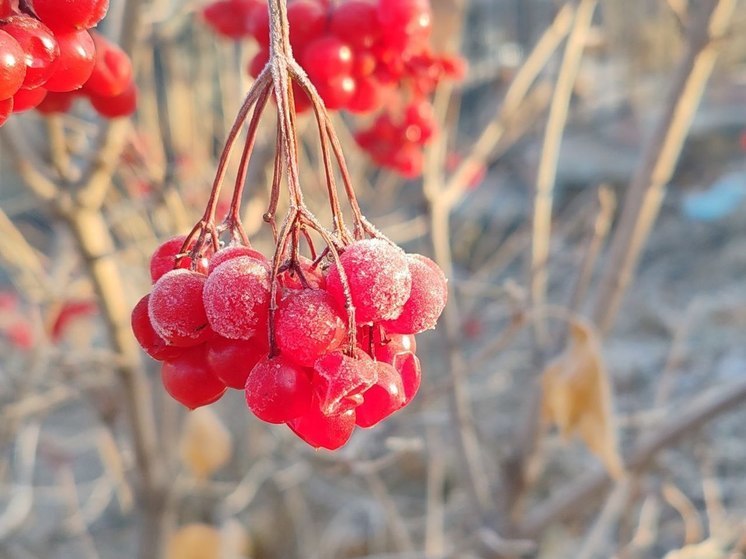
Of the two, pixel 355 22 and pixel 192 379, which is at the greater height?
pixel 355 22

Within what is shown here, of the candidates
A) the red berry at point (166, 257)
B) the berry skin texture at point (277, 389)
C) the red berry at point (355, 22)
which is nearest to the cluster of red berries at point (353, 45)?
the red berry at point (355, 22)

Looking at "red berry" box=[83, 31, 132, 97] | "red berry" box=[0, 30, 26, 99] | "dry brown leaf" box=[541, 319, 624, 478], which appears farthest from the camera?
"dry brown leaf" box=[541, 319, 624, 478]

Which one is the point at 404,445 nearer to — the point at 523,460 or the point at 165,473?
the point at 523,460

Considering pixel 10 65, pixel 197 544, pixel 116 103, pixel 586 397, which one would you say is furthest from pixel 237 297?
pixel 197 544

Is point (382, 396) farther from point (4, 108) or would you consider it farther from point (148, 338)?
point (4, 108)

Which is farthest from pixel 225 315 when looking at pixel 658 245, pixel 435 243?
pixel 658 245

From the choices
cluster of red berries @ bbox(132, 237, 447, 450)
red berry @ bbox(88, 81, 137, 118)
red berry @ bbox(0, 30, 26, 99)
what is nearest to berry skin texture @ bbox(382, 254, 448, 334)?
cluster of red berries @ bbox(132, 237, 447, 450)

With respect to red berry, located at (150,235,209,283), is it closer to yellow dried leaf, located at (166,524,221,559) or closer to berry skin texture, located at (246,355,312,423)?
berry skin texture, located at (246,355,312,423)
